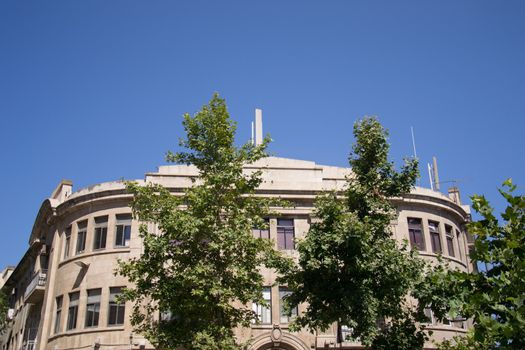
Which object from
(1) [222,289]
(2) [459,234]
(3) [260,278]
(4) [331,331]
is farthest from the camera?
(2) [459,234]

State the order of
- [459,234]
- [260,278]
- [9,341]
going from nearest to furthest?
[260,278], [459,234], [9,341]

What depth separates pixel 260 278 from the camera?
17734 mm

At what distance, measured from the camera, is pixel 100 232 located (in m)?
26.8

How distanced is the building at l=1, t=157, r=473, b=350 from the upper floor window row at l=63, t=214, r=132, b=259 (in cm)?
5

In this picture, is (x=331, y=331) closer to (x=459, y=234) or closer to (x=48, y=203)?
(x=459, y=234)

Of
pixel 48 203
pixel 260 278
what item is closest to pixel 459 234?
pixel 260 278

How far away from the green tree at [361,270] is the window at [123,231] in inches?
444

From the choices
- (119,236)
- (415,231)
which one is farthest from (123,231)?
(415,231)

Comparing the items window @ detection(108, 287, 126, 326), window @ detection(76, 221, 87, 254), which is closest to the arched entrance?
window @ detection(108, 287, 126, 326)

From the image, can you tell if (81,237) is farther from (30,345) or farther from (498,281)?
(498,281)

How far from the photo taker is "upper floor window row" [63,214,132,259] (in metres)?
26.3

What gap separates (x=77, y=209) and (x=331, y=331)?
13.3 meters

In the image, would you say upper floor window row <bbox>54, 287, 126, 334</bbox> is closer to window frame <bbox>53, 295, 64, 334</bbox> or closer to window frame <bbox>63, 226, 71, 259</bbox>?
window frame <bbox>53, 295, 64, 334</bbox>

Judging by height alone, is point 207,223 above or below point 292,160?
below
